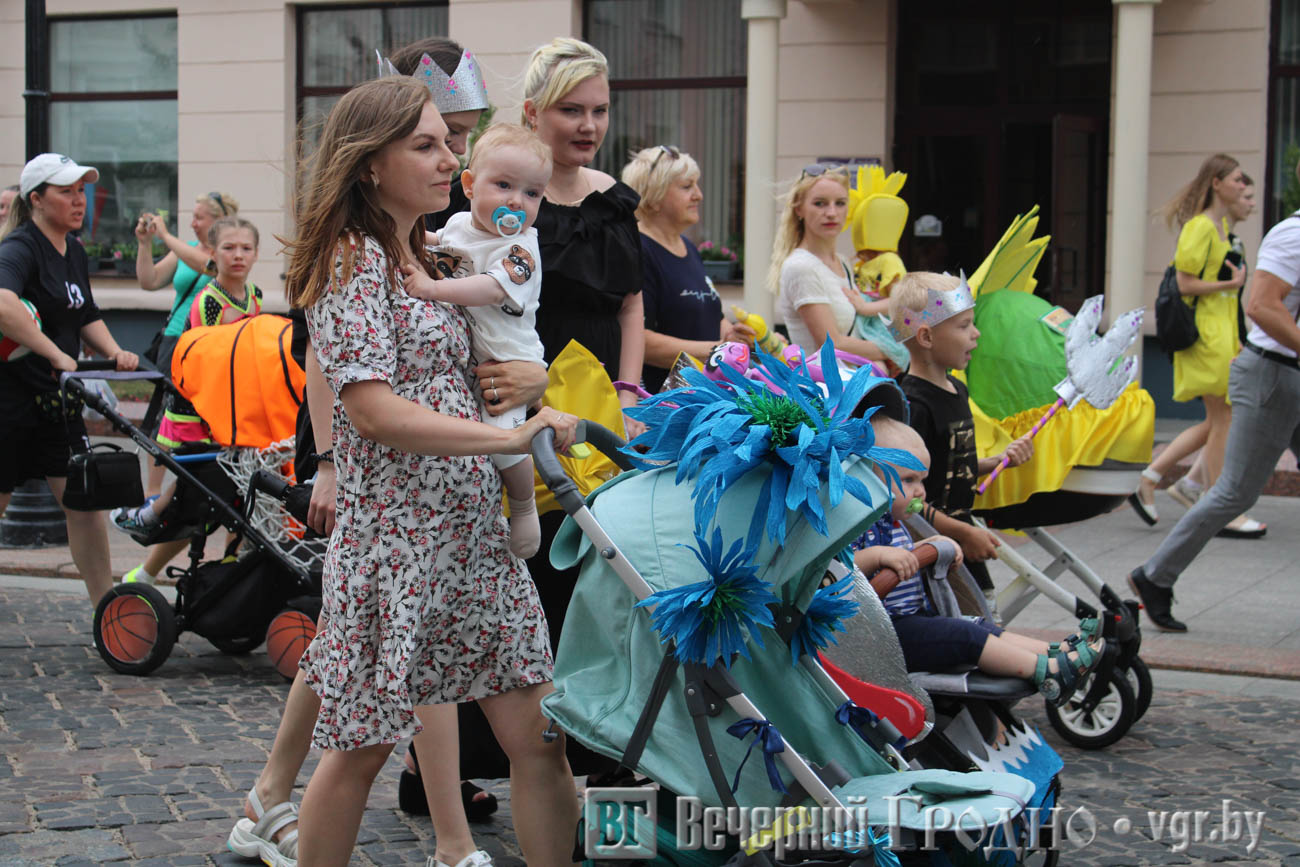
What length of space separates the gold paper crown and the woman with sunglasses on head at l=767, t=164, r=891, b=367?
1.82 ft

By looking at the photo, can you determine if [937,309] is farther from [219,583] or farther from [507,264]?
[219,583]

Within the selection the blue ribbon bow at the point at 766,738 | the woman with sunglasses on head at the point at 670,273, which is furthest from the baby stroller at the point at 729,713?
the woman with sunglasses on head at the point at 670,273

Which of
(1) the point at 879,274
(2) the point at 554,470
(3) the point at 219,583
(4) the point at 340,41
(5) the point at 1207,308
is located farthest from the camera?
(4) the point at 340,41

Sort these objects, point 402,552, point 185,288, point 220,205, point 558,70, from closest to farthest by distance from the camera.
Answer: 1. point 402,552
2. point 558,70
3. point 220,205
4. point 185,288

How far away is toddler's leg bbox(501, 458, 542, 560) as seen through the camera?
10.9 feet

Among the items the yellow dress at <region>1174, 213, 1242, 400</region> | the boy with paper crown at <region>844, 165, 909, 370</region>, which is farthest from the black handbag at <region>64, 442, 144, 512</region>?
the yellow dress at <region>1174, 213, 1242, 400</region>

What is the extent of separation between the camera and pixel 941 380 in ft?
15.4

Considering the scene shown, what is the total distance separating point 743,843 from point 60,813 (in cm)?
224

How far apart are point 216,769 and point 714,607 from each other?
7.77 ft

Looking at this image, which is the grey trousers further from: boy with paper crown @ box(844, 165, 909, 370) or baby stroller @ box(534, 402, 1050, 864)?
baby stroller @ box(534, 402, 1050, 864)

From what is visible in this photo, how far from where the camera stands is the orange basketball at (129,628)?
576 centimetres

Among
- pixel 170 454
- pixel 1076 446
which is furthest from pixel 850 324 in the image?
pixel 170 454

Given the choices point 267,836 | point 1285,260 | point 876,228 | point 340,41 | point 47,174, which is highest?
point 340,41

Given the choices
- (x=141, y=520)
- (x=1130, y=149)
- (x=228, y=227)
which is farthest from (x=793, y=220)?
(x=1130, y=149)
